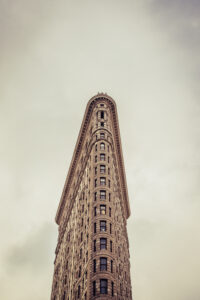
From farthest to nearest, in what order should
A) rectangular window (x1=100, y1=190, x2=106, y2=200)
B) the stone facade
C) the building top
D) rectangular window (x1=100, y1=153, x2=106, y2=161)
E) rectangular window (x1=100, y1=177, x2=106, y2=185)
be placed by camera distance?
the building top < rectangular window (x1=100, y1=153, x2=106, y2=161) < rectangular window (x1=100, y1=177, x2=106, y2=185) < rectangular window (x1=100, y1=190, x2=106, y2=200) < the stone facade

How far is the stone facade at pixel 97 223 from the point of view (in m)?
50.9

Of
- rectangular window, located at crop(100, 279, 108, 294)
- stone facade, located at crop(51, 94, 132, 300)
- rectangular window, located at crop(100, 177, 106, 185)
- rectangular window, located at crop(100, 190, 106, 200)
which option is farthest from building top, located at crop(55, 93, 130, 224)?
rectangular window, located at crop(100, 279, 108, 294)

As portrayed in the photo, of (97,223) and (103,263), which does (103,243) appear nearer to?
(103,263)

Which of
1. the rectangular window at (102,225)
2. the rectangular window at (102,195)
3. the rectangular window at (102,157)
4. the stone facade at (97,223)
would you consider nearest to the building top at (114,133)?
the stone facade at (97,223)

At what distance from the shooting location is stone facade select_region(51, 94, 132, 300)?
50.9m

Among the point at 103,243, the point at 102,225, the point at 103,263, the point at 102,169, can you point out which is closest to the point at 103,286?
the point at 103,263

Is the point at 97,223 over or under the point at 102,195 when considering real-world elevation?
under

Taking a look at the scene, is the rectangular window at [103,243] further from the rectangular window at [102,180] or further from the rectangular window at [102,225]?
the rectangular window at [102,180]

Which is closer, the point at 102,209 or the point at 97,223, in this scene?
the point at 97,223

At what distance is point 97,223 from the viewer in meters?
58.3

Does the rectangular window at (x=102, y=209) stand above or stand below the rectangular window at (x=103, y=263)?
above

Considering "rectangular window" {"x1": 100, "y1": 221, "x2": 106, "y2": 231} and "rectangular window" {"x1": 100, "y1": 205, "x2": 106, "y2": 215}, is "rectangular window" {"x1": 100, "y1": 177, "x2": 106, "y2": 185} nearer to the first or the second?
"rectangular window" {"x1": 100, "y1": 205, "x2": 106, "y2": 215}

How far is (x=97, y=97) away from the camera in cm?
9700

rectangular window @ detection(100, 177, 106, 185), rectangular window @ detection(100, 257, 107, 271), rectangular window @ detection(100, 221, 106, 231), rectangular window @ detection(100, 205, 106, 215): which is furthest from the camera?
rectangular window @ detection(100, 177, 106, 185)
